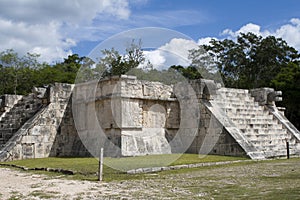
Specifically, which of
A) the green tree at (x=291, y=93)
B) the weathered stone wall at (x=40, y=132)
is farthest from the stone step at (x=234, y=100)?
the green tree at (x=291, y=93)

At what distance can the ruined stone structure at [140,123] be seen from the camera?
13.1m

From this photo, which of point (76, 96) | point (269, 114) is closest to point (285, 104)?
point (269, 114)

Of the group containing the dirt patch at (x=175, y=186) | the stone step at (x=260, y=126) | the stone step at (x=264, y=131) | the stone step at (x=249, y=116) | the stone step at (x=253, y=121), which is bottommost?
the dirt patch at (x=175, y=186)

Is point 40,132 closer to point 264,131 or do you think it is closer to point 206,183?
point 264,131

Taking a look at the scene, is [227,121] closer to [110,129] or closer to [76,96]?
[110,129]

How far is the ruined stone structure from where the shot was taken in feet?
43.0

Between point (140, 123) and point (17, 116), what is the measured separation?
5.87m

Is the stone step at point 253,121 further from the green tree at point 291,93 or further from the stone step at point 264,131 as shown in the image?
the green tree at point 291,93

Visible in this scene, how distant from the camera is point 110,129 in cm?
1330

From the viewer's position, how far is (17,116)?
53.3 ft

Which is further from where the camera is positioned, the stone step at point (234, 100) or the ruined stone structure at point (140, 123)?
the stone step at point (234, 100)

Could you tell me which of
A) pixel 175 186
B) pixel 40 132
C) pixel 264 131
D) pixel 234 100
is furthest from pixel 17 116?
pixel 175 186

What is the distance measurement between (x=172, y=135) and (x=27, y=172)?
619cm

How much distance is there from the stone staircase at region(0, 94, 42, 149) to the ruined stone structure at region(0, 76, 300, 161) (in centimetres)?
4
